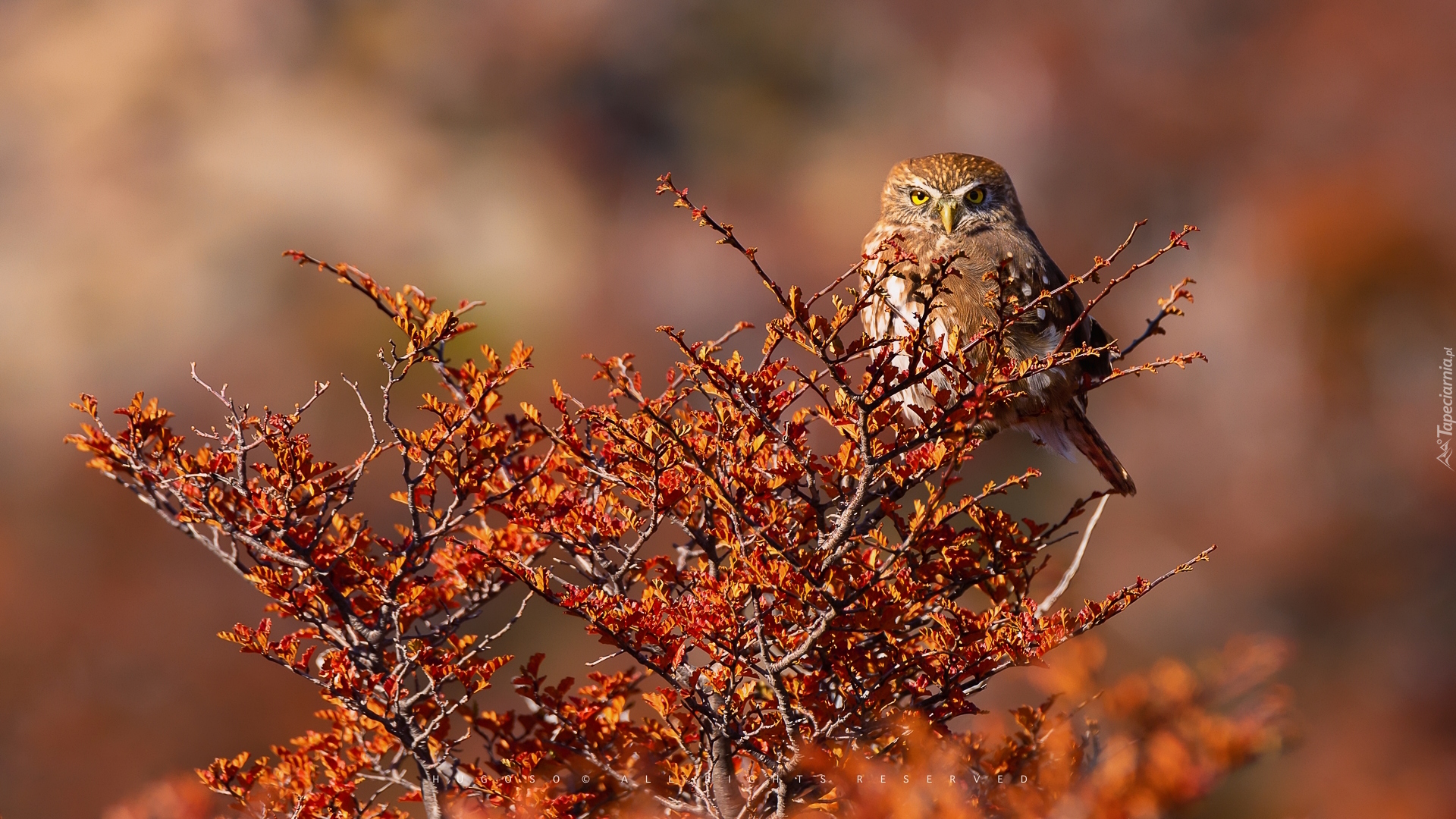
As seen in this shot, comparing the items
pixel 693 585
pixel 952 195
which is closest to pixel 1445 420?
pixel 952 195

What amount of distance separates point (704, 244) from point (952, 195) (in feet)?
53.2

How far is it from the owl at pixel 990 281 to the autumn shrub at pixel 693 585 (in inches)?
25.0

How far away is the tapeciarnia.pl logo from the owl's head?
13.7 m

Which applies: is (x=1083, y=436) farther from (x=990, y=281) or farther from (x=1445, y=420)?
(x=1445, y=420)

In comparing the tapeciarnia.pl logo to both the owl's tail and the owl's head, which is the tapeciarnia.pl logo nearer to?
the owl's tail

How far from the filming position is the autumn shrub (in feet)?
6.37

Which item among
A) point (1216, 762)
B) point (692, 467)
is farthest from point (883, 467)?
point (1216, 762)

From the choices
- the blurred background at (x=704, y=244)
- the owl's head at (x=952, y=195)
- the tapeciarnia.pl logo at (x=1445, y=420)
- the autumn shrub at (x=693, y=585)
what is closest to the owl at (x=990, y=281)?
the owl's head at (x=952, y=195)

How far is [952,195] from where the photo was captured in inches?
130

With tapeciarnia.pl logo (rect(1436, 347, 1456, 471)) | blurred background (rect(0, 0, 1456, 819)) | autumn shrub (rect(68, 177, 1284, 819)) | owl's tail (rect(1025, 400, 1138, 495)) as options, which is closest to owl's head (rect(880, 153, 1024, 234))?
owl's tail (rect(1025, 400, 1138, 495))

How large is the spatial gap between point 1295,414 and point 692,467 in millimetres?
16725

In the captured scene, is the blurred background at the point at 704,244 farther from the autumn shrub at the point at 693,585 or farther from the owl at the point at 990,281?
the autumn shrub at the point at 693,585

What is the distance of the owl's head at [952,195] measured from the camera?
330cm

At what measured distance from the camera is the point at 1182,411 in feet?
54.3
